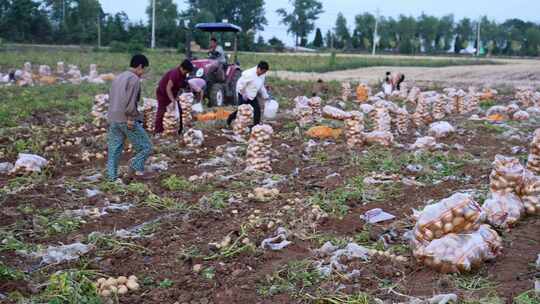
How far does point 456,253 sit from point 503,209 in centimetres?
119

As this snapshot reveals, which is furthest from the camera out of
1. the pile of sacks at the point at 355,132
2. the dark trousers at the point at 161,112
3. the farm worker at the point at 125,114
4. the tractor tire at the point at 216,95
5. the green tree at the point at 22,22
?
the green tree at the point at 22,22

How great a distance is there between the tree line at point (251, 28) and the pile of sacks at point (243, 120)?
27.0 m

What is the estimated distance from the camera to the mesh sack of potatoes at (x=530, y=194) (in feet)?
17.4

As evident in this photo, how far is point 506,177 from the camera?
17.2ft

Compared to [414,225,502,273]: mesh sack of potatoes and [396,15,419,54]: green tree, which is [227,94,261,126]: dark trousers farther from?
[396,15,419,54]: green tree

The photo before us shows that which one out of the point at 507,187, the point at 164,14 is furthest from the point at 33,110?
the point at 164,14

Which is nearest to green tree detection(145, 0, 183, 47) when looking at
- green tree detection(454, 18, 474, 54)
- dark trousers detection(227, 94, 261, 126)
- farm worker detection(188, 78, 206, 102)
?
green tree detection(454, 18, 474, 54)

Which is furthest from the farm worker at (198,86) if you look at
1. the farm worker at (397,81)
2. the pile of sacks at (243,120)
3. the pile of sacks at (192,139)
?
the farm worker at (397,81)

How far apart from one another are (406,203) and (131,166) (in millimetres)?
3152

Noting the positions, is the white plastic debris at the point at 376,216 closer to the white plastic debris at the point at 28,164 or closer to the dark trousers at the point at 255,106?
the white plastic debris at the point at 28,164

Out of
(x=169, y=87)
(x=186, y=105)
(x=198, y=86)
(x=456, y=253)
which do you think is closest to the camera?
(x=456, y=253)

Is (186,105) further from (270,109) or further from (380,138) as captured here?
(380,138)

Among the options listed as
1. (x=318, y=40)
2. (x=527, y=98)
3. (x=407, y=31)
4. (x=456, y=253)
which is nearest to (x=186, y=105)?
(x=456, y=253)

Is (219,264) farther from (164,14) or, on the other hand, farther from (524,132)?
(164,14)
